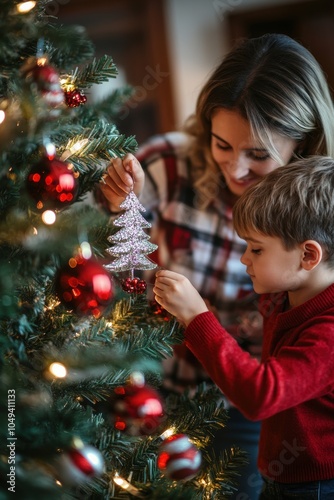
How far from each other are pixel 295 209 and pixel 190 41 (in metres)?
2.31

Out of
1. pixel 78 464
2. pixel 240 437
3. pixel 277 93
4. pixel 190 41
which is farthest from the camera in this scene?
pixel 190 41

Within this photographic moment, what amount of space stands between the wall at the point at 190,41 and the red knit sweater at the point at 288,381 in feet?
7.18

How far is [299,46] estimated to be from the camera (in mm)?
1071

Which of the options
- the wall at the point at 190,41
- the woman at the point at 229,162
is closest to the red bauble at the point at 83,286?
the woman at the point at 229,162

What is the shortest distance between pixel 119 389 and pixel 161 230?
61cm

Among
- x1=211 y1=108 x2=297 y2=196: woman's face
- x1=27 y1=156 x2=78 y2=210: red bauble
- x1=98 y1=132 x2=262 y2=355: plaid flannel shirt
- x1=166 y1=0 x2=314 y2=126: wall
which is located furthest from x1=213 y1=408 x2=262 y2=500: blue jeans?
x1=166 y1=0 x2=314 y2=126: wall

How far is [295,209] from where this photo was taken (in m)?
0.85

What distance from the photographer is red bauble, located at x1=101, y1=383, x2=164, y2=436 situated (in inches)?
29.0

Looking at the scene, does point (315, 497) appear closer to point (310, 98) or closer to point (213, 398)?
point (213, 398)

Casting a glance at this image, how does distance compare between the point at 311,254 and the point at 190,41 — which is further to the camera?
the point at 190,41

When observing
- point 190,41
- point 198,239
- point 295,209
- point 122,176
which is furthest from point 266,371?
point 190,41

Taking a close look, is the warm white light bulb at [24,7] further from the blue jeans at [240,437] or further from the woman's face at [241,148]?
the blue jeans at [240,437]

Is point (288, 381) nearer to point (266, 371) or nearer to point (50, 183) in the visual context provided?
point (266, 371)

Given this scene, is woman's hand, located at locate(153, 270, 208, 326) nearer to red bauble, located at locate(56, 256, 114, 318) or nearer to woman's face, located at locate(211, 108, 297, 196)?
red bauble, located at locate(56, 256, 114, 318)
